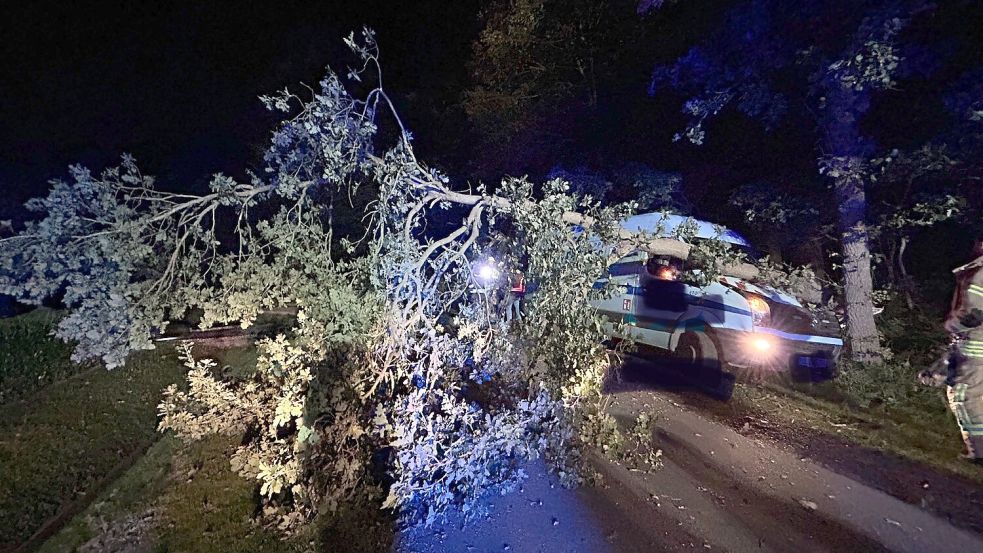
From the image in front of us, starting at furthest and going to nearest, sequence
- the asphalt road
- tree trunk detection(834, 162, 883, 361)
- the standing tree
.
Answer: tree trunk detection(834, 162, 883, 361) → the standing tree → the asphalt road

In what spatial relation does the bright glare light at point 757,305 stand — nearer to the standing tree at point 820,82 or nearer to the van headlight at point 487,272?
the standing tree at point 820,82

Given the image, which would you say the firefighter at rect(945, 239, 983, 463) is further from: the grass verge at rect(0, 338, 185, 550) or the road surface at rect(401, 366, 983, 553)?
the grass verge at rect(0, 338, 185, 550)

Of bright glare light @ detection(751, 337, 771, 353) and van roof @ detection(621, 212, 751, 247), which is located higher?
van roof @ detection(621, 212, 751, 247)

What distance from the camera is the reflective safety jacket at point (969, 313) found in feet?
11.8

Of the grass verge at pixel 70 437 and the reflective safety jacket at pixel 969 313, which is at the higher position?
the reflective safety jacket at pixel 969 313

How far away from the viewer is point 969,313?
3.63m

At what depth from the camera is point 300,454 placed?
13.6ft

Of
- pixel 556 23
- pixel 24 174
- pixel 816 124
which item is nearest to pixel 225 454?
pixel 816 124

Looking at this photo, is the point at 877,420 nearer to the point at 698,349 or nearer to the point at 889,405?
the point at 889,405

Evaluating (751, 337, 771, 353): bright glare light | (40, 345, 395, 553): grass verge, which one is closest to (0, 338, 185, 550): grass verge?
(40, 345, 395, 553): grass verge

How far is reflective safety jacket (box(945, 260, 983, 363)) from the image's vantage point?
3590 mm

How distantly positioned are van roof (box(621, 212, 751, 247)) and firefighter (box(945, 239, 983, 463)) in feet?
6.16

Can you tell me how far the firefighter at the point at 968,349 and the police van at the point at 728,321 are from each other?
1945 millimetres

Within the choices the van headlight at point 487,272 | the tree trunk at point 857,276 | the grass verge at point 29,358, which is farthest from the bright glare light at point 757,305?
the grass verge at point 29,358
